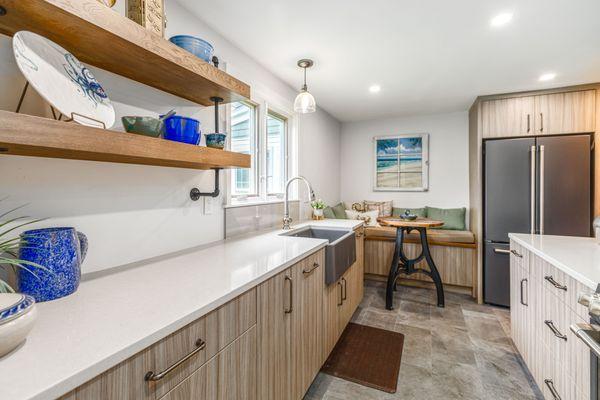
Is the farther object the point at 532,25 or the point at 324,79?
the point at 324,79

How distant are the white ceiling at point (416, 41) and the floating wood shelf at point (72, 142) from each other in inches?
42.4

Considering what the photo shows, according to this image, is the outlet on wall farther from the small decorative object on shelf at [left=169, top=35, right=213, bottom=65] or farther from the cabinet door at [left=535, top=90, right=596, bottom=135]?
the cabinet door at [left=535, top=90, right=596, bottom=135]

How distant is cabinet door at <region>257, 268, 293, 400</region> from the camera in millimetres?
1171

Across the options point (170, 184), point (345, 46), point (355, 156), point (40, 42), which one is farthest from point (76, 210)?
point (355, 156)

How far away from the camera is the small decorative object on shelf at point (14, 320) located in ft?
1.82

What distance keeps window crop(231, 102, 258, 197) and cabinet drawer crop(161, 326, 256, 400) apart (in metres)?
1.41

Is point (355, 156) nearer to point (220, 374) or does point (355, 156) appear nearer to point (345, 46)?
point (345, 46)

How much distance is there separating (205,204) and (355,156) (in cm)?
326

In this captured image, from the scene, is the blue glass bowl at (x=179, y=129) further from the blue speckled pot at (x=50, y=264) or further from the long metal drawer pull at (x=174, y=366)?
the long metal drawer pull at (x=174, y=366)

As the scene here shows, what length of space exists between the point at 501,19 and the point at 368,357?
251cm

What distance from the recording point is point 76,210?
1.14m

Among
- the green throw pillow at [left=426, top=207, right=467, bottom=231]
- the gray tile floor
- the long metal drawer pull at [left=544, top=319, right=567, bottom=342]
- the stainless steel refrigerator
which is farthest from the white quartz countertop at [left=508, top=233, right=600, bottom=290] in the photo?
the green throw pillow at [left=426, top=207, right=467, bottom=231]

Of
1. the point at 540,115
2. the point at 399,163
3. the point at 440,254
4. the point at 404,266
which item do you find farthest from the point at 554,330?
the point at 399,163

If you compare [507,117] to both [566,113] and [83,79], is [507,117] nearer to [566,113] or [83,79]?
[566,113]
